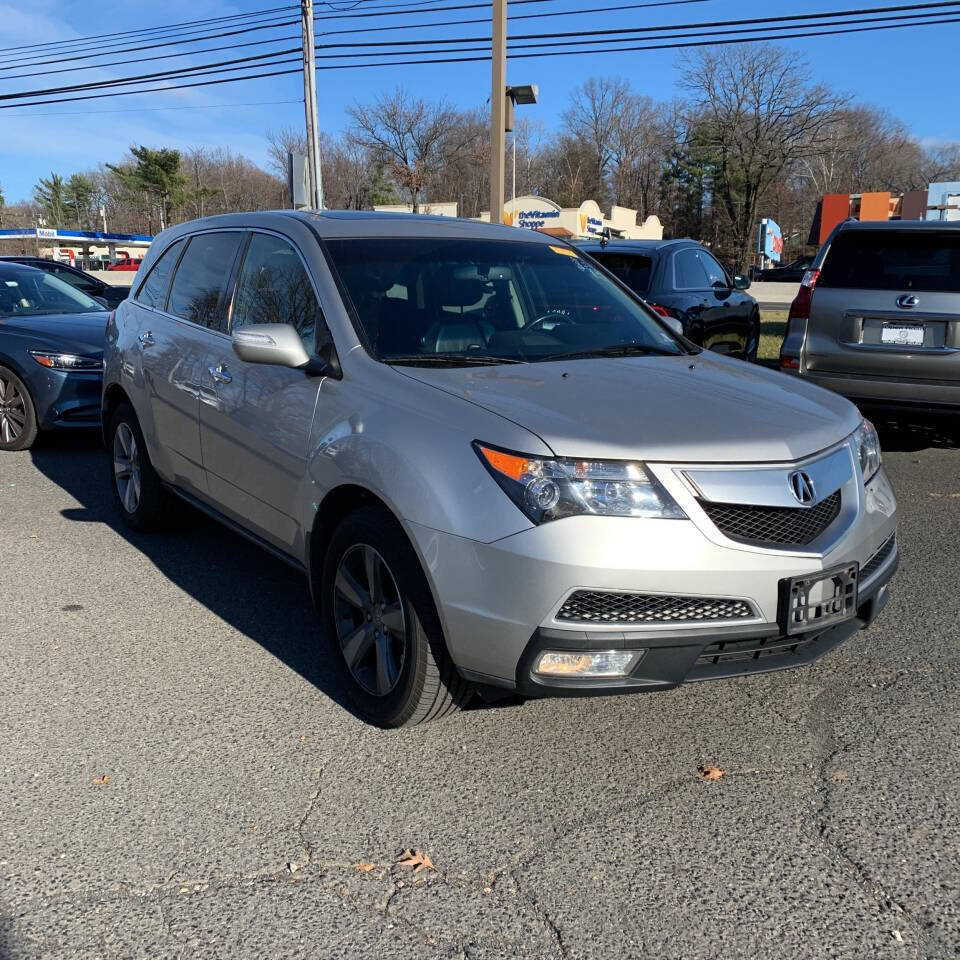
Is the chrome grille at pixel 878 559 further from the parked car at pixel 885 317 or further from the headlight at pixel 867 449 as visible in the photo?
the parked car at pixel 885 317

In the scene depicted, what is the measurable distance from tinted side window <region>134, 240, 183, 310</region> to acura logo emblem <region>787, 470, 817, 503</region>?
11.8 feet

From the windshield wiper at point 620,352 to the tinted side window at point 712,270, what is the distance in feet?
18.3

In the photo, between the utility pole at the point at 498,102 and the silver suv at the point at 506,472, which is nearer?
the silver suv at the point at 506,472

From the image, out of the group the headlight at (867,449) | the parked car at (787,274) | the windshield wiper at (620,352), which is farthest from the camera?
the parked car at (787,274)

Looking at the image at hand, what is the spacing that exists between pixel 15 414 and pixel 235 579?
161 inches

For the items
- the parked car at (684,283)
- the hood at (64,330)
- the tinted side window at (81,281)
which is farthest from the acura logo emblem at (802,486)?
the tinted side window at (81,281)

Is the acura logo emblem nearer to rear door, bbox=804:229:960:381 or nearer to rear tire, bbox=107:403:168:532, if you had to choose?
rear tire, bbox=107:403:168:532

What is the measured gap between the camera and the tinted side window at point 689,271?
879 cm

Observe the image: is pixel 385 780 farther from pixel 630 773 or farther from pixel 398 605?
pixel 630 773

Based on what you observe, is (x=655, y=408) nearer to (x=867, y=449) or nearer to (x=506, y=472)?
(x=506, y=472)

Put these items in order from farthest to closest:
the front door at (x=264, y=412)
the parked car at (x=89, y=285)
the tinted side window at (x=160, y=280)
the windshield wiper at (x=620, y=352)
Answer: the parked car at (x=89, y=285) → the tinted side window at (x=160, y=280) → the windshield wiper at (x=620, y=352) → the front door at (x=264, y=412)

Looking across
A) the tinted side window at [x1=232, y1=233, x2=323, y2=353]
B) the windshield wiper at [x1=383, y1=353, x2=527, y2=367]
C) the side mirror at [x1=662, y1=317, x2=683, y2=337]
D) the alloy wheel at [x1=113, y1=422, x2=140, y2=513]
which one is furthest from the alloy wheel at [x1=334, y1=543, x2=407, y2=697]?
the alloy wheel at [x1=113, y1=422, x2=140, y2=513]

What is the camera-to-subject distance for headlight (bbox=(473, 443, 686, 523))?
2719mm

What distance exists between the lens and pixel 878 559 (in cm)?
328
